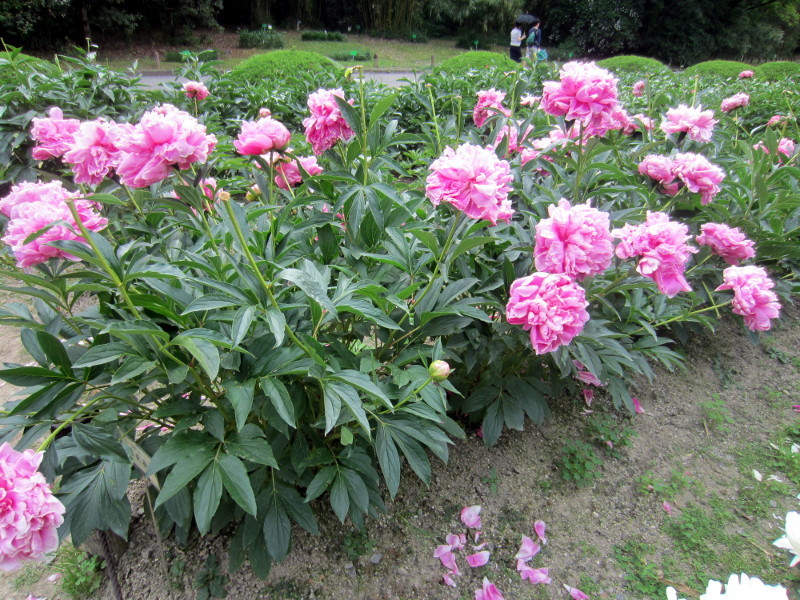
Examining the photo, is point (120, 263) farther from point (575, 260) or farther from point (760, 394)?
point (760, 394)

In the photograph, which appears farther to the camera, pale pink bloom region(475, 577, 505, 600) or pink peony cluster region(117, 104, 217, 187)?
pale pink bloom region(475, 577, 505, 600)

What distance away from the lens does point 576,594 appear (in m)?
1.60

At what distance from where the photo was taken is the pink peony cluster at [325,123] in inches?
63.2

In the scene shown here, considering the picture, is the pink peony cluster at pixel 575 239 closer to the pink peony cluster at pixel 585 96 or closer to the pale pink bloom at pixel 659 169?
the pink peony cluster at pixel 585 96

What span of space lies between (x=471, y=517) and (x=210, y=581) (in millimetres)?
876

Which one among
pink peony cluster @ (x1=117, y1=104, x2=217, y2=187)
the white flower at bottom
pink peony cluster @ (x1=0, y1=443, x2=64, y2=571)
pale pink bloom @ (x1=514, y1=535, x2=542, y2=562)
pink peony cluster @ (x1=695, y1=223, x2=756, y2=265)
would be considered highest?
pink peony cluster @ (x1=117, y1=104, x2=217, y2=187)

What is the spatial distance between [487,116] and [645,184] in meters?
0.79

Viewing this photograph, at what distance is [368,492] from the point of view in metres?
1.56

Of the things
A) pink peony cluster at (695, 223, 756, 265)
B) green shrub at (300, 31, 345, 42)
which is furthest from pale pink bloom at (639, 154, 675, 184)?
green shrub at (300, 31, 345, 42)

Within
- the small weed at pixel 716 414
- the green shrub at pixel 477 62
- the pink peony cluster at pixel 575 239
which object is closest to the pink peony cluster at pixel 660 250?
the pink peony cluster at pixel 575 239

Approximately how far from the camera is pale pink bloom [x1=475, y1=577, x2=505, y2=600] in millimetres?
1565

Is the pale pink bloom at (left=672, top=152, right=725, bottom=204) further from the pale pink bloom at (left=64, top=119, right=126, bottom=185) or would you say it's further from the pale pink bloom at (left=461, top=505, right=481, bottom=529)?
the pale pink bloom at (left=64, top=119, right=126, bottom=185)

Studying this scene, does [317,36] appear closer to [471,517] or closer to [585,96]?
[585,96]

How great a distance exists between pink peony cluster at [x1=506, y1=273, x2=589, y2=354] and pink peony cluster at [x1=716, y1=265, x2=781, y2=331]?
835mm
